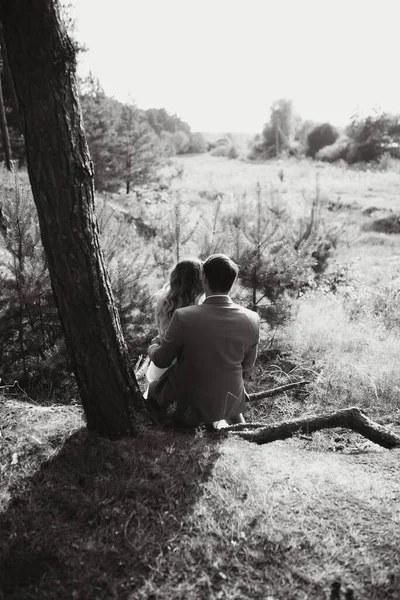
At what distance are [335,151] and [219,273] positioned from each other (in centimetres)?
4289

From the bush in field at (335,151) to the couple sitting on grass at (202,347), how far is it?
1647 inches

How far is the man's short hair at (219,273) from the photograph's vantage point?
3.20 m

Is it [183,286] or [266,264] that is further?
[266,264]

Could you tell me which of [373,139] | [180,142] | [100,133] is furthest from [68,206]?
[180,142]

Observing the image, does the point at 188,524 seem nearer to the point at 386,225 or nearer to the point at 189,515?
the point at 189,515

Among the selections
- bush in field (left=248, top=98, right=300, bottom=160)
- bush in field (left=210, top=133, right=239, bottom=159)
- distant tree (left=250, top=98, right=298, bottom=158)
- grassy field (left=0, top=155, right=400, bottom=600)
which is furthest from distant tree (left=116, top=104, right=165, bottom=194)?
bush in field (left=210, top=133, right=239, bottom=159)

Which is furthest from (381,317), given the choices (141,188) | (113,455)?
(141,188)

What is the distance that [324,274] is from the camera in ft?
32.7

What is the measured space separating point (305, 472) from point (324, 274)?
7547 mm

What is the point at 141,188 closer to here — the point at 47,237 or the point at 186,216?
the point at 186,216

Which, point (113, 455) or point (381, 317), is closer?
point (113, 455)

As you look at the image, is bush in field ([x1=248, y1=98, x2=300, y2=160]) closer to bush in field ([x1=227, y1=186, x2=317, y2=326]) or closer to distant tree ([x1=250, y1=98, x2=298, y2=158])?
distant tree ([x1=250, y1=98, x2=298, y2=158])

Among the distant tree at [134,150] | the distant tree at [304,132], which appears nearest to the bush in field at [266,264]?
the distant tree at [134,150]

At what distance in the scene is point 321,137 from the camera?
4628 cm
